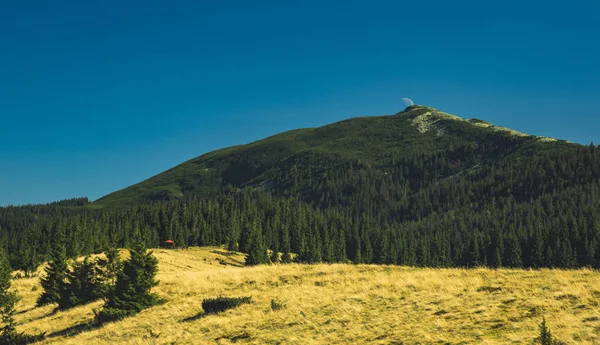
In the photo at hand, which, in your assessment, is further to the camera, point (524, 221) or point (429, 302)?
point (524, 221)

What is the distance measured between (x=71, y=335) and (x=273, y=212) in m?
149

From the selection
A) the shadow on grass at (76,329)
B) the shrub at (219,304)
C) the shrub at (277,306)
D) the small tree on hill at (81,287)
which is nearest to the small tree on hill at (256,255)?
the small tree on hill at (81,287)

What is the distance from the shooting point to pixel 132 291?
29703mm

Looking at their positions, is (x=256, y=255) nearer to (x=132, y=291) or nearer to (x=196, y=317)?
(x=132, y=291)

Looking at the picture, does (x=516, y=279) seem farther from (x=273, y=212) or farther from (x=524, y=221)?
(x=524, y=221)

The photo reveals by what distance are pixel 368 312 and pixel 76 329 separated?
19.8 meters

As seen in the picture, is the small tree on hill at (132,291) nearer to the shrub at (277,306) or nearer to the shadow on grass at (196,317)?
the shadow on grass at (196,317)

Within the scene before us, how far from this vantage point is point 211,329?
74.6ft

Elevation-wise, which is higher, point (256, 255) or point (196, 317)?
point (196, 317)

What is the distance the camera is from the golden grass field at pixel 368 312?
1641 centimetres

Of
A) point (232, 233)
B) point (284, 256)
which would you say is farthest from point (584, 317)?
point (232, 233)

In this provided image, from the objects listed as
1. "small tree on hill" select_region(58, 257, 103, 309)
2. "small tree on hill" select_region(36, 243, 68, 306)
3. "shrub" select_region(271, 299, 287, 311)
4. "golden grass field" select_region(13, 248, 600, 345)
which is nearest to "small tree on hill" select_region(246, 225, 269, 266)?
"small tree on hill" select_region(36, 243, 68, 306)

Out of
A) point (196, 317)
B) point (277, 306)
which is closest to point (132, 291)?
point (196, 317)

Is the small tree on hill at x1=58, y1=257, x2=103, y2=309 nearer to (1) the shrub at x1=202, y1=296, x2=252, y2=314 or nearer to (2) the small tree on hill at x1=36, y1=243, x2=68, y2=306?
(2) the small tree on hill at x1=36, y1=243, x2=68, y2=306
